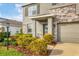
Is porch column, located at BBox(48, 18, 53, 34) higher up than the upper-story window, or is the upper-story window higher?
the upper-story window

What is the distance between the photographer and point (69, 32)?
670 centimetres

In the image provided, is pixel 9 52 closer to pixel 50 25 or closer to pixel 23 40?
pixel 23 40

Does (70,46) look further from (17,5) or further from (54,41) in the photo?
(17,5)

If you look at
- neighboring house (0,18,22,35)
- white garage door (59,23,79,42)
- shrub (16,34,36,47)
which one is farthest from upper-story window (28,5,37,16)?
white garage door (59,23,79,42)

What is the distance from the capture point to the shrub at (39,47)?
638 centimetres

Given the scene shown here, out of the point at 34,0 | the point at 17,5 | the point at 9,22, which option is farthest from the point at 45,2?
the point at 9,22

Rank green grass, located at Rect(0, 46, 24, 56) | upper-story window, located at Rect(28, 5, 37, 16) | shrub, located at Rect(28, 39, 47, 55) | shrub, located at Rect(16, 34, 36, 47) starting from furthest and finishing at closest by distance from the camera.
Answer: upper-story window, located at Rect(28, 5, 37, 16), shrub, located at Rect(16, 34, 36, 47), green grass, located at Rect(0, 46, 24, 56), shrub, located at Rect(28, 39, 47, 55)

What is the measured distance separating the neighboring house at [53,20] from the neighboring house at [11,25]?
190mm

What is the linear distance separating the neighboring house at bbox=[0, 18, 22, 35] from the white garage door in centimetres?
135

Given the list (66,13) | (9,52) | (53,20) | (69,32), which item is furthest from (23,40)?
(66,13)

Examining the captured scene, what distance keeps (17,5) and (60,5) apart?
1.34m

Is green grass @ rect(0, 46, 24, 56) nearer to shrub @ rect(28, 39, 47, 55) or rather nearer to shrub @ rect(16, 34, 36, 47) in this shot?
shrub @ rect(16, 34, 36, 47)

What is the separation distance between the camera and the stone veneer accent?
6590 mm

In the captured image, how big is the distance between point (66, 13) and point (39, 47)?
4.44 ft
